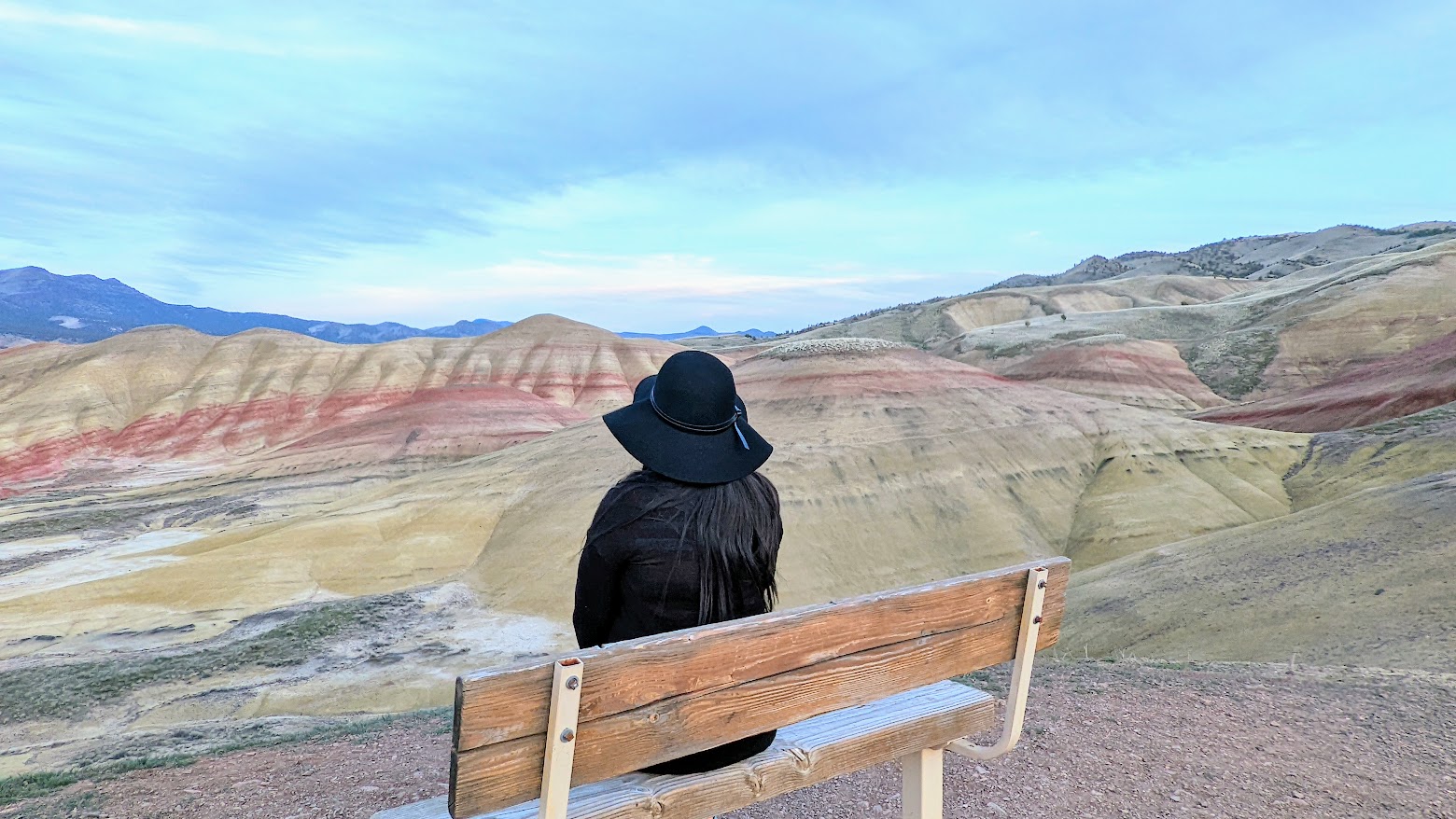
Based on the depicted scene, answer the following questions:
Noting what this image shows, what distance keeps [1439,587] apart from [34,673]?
76.4 ft

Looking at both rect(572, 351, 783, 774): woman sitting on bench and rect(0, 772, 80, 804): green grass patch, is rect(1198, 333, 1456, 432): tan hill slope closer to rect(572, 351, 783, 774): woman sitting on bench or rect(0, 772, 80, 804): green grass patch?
rect(572, 351, 783, 774): woman sitting on bench

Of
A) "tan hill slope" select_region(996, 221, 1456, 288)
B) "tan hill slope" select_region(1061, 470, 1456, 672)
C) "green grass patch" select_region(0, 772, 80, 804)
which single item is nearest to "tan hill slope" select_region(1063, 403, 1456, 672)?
"tan hill slope" select_region(1061, 470, 1456, 672)

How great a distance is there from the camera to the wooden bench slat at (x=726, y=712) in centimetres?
217

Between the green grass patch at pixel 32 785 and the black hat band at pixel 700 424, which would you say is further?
the green grass patch at pixel 32 785

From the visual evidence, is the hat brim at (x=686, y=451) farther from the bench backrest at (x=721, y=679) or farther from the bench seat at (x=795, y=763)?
the bench seat at (x=795, y=763)

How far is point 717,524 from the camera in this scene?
2.96 metres

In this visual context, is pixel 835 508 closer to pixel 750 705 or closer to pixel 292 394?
pixel 750 705

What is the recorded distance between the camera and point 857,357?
106 ft

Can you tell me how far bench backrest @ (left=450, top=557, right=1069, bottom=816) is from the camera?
2137 mm

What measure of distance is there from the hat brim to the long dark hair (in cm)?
5

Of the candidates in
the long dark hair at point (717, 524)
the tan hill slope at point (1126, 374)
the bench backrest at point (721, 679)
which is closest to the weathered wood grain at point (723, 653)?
the bench backrest at point (721, 679)

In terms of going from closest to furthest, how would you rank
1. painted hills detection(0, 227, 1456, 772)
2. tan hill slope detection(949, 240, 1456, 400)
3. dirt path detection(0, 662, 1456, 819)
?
1. dirt path detection(0, 662, 1456, 819)
2. painted hills detection(0, 227, 1456, 772)
3. tan hill slope detection(949, 240, 1456, 400)

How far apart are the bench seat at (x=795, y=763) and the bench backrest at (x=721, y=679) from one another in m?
0.26

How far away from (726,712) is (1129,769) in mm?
4300
